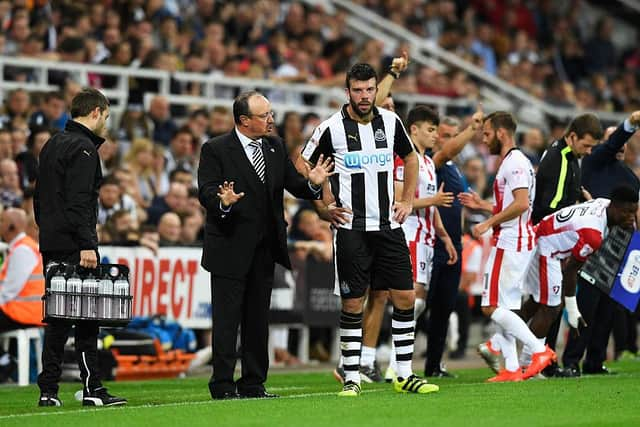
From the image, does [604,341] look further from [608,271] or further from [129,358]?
[129,358]

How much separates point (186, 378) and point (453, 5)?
16197 mm

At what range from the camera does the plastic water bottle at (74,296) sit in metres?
11.4

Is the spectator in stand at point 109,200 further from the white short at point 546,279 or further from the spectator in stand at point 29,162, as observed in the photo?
the white short at point 546,279

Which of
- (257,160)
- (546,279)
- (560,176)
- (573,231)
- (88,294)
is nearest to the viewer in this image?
(88,294)

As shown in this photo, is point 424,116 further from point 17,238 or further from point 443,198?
point 17,238

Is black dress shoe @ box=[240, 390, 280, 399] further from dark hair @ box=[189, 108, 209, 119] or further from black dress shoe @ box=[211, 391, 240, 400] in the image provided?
dark hair @ box=[189, 108, 209, 119]

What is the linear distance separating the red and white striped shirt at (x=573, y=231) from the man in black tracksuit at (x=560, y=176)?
19cm

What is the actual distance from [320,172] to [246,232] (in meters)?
0.81

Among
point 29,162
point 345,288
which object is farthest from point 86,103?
point 29,162

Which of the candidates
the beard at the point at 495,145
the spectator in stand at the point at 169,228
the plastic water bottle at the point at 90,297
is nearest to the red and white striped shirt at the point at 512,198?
the beard at the point at 495,145

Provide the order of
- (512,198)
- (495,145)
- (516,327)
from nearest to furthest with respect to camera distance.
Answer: (516,327) < (512,198) < (495,145)

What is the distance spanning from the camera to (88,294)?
1151 cm

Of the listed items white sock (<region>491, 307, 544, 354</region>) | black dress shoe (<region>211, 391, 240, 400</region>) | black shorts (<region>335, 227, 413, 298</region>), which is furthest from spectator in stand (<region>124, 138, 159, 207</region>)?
black shorts (<region>335, 227, 413, 298</region>)

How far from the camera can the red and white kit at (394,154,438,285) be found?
1407cm
